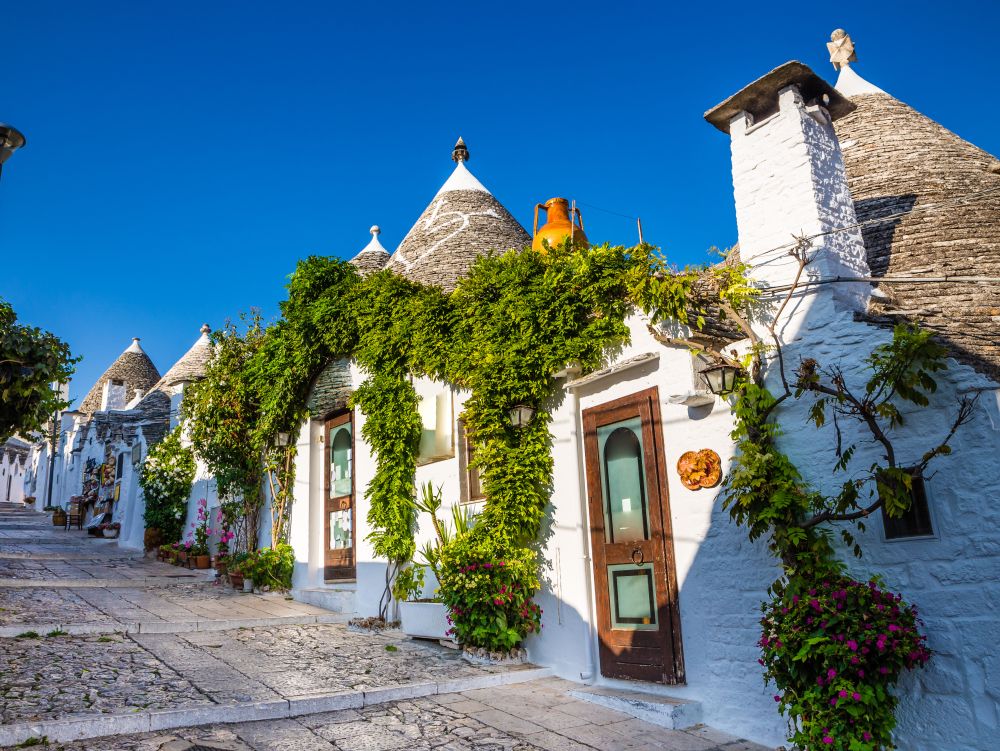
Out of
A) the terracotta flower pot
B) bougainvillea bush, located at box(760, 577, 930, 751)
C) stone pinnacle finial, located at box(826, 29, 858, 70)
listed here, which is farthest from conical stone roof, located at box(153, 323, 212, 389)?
bougainvillea bush, located at box(760, 577, 930, 751)

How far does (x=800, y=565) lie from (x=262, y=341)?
1069 cm

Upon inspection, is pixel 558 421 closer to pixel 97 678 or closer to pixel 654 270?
pixel 654 270

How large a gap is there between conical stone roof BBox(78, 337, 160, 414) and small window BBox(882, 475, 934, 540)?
33.1m

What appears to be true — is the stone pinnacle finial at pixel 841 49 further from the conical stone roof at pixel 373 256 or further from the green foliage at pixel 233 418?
the green foliage at pixel 233 418

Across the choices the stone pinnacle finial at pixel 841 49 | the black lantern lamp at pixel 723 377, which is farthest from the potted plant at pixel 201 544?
the stone pinnacle finial at pixel 841 49

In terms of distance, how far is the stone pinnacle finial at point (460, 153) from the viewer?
15906 millimetres

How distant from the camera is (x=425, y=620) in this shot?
8781mm

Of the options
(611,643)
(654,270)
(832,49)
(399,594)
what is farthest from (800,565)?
(832,49)

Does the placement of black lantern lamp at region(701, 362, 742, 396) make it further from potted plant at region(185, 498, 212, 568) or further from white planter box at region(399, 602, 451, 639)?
potted plant at region(185, 498, 212, 568)

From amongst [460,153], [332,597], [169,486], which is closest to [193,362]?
[169,486]

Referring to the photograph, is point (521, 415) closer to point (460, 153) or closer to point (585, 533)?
point (585, 533)

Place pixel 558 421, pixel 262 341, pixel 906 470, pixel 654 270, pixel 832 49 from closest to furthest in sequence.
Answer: pixel 906 470 → pixel 654 270 → pixel 558 421 → pixel 832 49 → pixel 262 341

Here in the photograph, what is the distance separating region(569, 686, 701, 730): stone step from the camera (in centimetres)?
608

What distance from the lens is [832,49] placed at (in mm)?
11344
